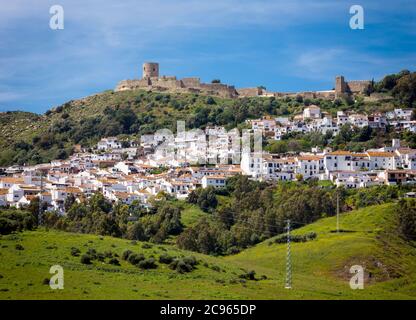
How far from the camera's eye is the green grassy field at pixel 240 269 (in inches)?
1416

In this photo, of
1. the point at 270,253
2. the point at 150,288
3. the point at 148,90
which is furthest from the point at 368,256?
the point at 148,90

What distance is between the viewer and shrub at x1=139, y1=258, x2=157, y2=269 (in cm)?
4277

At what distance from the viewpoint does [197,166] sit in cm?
8906

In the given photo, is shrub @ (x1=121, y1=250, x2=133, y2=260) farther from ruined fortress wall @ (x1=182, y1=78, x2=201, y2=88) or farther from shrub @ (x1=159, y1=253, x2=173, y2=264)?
ruined fortress wall @ (x1=182, y1=78, x2=201, y2=88)

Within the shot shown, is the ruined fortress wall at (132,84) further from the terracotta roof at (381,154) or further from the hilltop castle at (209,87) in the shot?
the terracotta roof at (381,154)

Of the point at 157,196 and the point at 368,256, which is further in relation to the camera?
the point at 157,196

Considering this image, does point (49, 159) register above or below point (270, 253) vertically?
above

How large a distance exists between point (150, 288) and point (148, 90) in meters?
91.9

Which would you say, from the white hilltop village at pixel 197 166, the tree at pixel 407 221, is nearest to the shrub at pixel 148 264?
the tree at pixel 407 221

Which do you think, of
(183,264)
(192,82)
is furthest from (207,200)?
(192,82)

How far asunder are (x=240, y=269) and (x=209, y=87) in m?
81.7

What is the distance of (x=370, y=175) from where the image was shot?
247ft

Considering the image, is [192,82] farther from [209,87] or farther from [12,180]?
[12,180]
